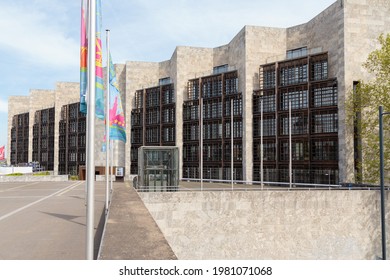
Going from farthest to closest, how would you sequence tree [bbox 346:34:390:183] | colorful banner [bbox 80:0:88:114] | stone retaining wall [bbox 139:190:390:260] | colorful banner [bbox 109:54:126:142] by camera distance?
tree [bbox 346:34:390:183] < stone retaining wall [bbox 139:190:390:260] < colorful banner [bbox 109:54:126:142] < colorful banner [bbox 80:0:88:114]

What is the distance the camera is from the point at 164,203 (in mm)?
27344

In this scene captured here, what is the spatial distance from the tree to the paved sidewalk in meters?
30.6

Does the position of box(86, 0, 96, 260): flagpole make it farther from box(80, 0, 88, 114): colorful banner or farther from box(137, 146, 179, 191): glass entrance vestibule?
box(137, 146, 179, 191): glass entrance vestibule

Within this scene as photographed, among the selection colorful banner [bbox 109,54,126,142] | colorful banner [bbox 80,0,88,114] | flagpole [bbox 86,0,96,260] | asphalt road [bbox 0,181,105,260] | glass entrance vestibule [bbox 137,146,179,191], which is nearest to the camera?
flagpole [bbox 86,0,96,260]

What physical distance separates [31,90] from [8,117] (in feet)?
57.9

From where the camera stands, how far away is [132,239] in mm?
10727

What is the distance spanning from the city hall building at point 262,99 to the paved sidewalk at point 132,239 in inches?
1054

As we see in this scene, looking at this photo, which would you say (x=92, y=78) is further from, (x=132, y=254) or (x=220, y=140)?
(x=220, y=140)

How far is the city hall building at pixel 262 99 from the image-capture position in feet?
143

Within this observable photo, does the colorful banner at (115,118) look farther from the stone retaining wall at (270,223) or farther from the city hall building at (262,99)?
the city hall building at (262,99)

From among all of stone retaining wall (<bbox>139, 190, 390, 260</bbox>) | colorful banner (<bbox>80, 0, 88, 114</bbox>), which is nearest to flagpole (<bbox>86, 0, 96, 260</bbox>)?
colorful banner (<bbox>80, 0, 88, 114</bbox>)

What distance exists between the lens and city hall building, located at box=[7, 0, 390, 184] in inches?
1718

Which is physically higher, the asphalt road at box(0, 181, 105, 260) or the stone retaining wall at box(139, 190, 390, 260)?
the asphalt road at box(0, 181, 105, 260)

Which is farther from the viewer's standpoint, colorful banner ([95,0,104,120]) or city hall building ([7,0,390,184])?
city hall building ([7,0,390,184])
